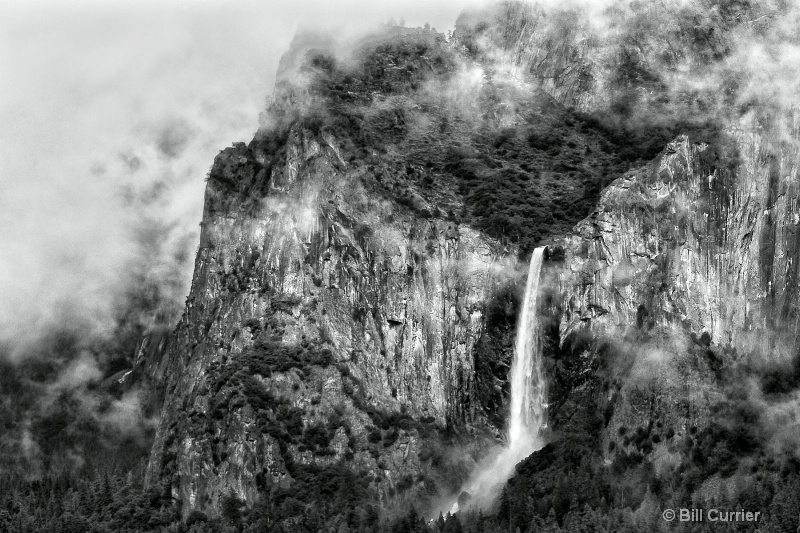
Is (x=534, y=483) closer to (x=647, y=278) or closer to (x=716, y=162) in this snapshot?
(x=647, y=278)

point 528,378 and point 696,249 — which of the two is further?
point 528,378

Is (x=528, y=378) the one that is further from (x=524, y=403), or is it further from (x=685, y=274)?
(x=685, y=274)

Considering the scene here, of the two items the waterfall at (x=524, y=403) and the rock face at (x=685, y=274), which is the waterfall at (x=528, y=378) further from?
the rock face at (x=685, y=274)

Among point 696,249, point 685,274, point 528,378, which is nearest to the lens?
point 685,274

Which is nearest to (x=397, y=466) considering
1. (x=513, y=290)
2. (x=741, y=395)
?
(x=513, y=290)

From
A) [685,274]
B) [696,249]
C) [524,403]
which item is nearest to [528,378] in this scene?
[524,403]

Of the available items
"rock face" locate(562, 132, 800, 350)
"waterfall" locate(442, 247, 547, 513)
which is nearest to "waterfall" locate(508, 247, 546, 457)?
"waterfall" locate(442, 247, 547, 513)

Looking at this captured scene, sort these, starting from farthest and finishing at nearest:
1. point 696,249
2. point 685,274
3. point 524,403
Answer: point 524,403 < point 696,249 < point 685,274
